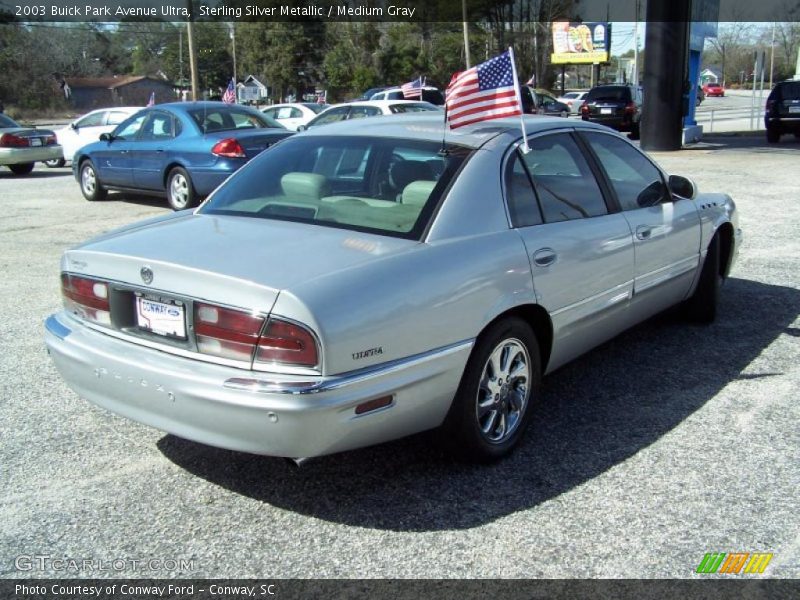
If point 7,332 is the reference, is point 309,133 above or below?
above

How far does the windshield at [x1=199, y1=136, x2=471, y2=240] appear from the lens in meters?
3.71

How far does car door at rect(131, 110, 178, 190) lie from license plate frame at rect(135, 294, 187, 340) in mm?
8377

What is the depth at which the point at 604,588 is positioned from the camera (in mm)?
2832

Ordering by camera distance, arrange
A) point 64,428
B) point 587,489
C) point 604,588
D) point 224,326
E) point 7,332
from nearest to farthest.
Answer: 1. point 604,588
2. point 224,326
3. point 587,489
4. point 64,428
5. point 7,332

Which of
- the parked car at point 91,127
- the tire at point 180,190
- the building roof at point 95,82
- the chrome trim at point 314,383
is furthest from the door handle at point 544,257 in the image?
the building roof at point 95,82

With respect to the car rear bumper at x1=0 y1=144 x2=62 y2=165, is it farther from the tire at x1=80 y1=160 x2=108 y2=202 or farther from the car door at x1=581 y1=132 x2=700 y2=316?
the car door at x1=581 y1=132 x2=700 y2=316

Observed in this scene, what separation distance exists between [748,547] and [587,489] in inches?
26.5

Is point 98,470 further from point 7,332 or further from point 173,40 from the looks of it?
point 173,40

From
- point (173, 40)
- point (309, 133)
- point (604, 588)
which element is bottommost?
point (604, 588)

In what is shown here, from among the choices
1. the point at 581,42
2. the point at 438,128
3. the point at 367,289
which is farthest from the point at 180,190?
the point at 581,42

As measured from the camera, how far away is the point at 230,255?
3.28 meters

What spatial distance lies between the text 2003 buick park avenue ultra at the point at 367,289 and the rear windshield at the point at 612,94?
2245 centimetres

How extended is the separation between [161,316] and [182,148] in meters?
8.34

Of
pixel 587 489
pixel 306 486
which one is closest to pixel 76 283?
pixel 306 486
